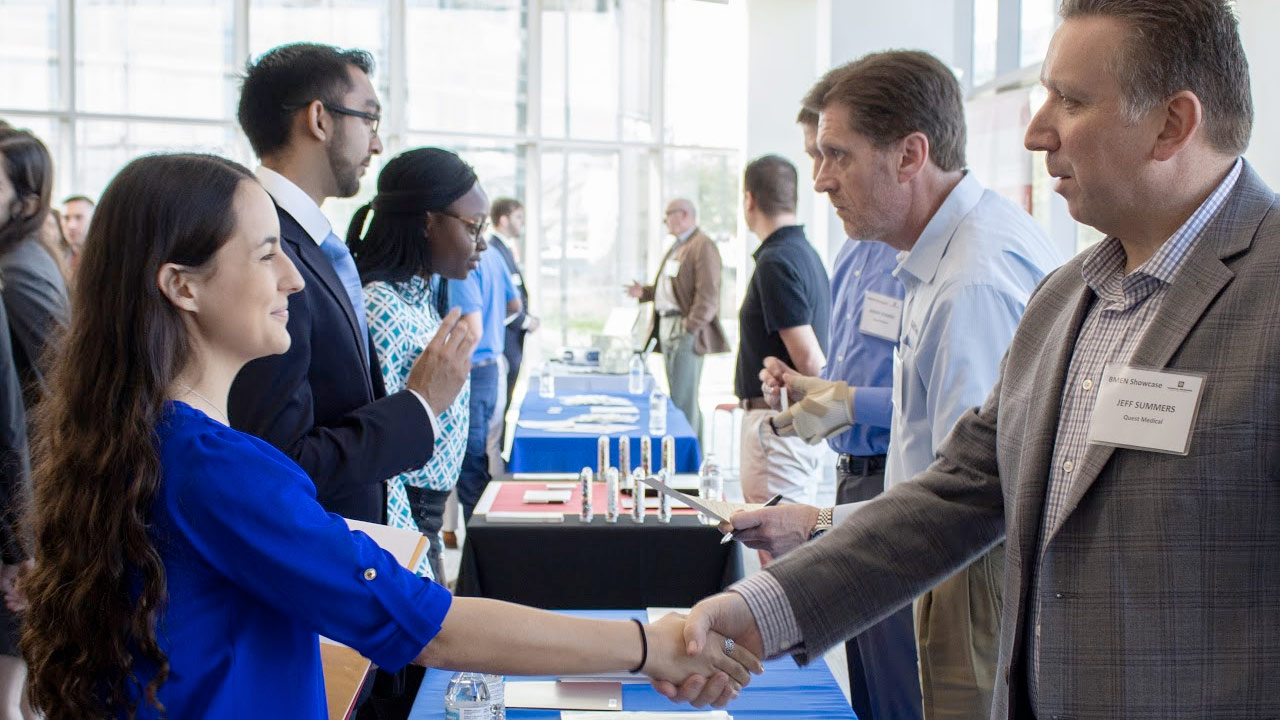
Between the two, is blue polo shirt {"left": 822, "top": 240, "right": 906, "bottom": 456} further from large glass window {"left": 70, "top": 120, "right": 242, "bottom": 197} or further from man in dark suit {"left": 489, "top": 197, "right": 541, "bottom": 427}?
large glass window {"left": 70, "top": 120, "right": 242, "bottom": 197}

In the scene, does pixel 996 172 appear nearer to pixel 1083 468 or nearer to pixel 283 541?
pixel 1083 468

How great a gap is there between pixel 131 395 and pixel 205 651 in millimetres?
306

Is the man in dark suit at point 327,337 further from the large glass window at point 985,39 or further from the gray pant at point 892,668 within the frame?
the large glass window at point 985,39

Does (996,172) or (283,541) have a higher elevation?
(996,172)

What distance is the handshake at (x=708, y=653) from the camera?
169 cm

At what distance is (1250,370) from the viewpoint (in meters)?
1.17

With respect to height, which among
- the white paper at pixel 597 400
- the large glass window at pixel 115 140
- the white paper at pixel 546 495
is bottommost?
the white paper at pixel 597 400

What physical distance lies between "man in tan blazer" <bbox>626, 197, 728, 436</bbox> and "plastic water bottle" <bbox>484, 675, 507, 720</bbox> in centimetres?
584

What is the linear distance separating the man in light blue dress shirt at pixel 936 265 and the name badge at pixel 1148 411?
0.70 meters

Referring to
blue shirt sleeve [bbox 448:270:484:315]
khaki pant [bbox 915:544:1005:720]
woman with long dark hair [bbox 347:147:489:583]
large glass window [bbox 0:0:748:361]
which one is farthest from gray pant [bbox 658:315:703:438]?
khaki pant [bbox 915:544:1005:720]

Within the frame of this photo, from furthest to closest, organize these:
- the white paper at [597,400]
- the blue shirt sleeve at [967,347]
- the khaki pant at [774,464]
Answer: the white paper at [597,400]
the khaki pant at [774,464]
the blue shirt sleeve at [967,347]

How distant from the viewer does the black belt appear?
2.88 m

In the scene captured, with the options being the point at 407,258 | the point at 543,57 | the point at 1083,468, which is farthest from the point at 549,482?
the point at 543,57

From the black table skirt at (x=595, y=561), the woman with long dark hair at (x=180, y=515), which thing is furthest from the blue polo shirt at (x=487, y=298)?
the woman with long dark hair at (x=180, y=515)
